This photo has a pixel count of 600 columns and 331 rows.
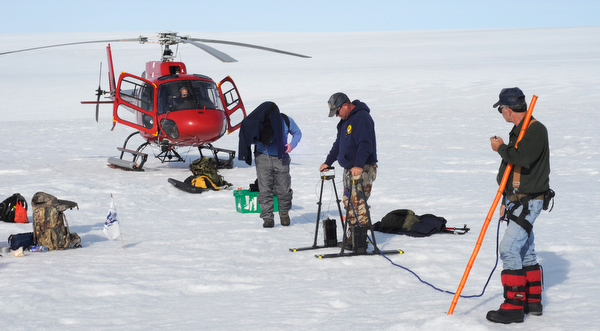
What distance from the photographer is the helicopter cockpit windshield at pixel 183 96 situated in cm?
1226

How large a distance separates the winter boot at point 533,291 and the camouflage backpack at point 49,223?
4.67 m

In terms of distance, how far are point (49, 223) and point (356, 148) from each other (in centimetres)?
340

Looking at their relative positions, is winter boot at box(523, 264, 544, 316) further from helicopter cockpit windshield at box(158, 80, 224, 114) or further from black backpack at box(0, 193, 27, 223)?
helicopter cockpit windshield at box(158, 80, 224, 114)

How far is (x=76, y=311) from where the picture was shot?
464 centimetres

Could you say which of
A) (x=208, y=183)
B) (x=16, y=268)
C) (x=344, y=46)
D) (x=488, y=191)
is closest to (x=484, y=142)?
(x=488, y=191)

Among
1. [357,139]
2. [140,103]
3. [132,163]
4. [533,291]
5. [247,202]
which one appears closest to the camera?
[533,291]

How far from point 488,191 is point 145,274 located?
639 cm

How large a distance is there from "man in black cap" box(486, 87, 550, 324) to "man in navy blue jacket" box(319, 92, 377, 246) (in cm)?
183

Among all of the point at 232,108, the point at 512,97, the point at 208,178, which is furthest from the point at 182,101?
the point at 512,97

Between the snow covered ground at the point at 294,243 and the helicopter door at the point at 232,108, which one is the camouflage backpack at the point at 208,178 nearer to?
the snow covered ground at the point at 294,243

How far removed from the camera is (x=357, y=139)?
596 cm

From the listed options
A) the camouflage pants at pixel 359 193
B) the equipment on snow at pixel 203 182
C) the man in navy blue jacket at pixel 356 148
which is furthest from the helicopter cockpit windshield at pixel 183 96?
the camouflage pants at pixel 359 193

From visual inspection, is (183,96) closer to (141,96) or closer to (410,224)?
(141,96)

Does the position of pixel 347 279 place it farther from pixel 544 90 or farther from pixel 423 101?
pixel 544 90
